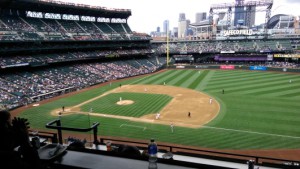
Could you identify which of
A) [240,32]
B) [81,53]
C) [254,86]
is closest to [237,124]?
[254,86]

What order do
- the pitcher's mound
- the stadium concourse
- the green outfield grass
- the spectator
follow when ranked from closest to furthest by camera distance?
the spectator
the green outfield grass
the pitcher's mound
the stadium concourse

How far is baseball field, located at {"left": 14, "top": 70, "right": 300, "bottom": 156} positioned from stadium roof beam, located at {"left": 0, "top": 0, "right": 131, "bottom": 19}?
24.3 meters

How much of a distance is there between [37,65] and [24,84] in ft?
25.6

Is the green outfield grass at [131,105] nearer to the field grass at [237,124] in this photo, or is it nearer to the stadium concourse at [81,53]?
the field grass at [237,124]

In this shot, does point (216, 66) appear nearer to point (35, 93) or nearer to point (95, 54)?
point (95, 54)

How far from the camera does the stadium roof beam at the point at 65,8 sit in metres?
52.7

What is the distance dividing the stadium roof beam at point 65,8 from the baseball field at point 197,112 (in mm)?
24309

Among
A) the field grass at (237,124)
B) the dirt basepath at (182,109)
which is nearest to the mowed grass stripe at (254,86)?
the field grass at (237,124)

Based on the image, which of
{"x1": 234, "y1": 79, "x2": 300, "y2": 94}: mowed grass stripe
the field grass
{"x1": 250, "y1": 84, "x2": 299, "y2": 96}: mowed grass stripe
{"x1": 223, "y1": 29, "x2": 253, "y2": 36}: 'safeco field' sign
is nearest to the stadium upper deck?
the field grass

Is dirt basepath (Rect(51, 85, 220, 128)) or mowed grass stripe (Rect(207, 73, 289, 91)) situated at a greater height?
mowed grass stripe (Rect(207, 73, 289, 91))

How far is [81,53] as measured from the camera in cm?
6341

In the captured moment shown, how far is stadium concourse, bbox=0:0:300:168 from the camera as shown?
4353cm

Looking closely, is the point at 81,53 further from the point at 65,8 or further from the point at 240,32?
the point at 240,32

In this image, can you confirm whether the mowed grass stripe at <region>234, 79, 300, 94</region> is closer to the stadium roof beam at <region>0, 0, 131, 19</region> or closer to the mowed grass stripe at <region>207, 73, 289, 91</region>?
the mowed grass stripe at <region>207, 73, 289, 91</region>
